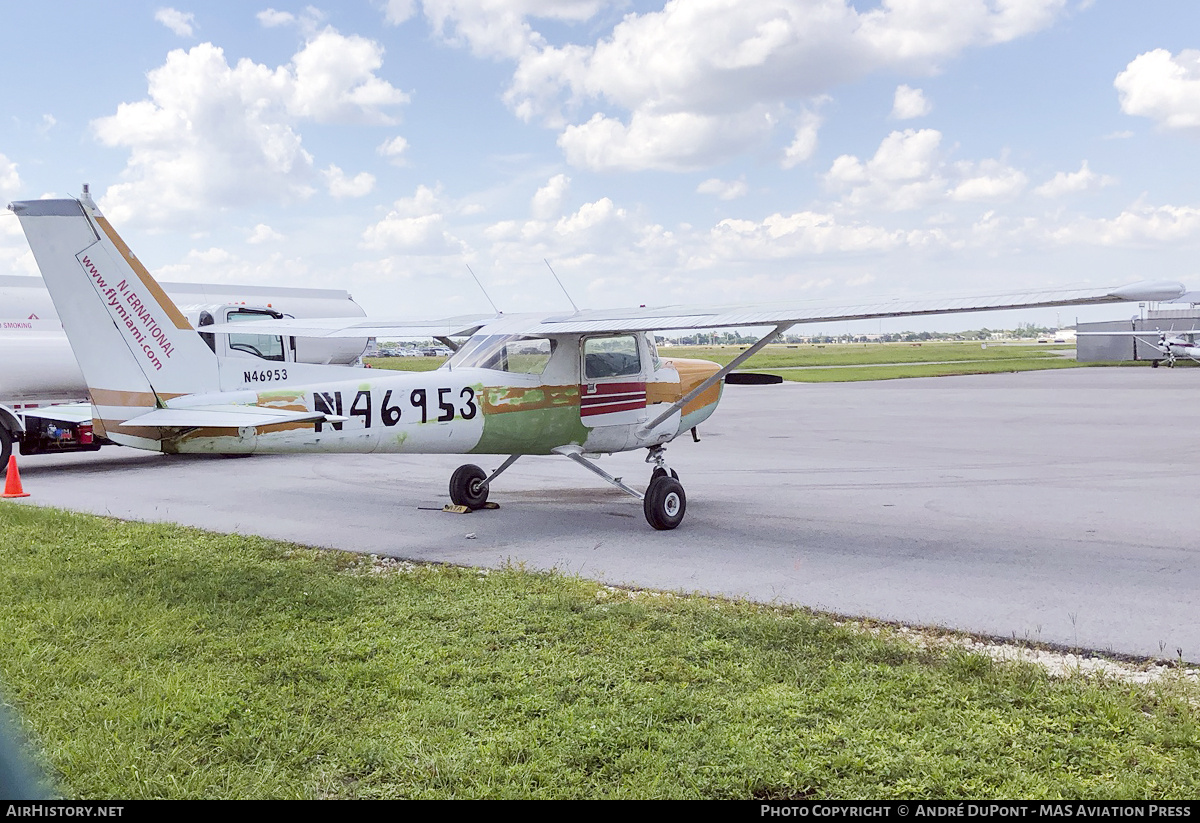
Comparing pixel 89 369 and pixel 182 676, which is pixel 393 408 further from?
pixel 182 676

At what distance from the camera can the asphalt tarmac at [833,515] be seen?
688cm

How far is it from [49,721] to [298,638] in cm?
154

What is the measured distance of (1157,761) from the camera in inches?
154

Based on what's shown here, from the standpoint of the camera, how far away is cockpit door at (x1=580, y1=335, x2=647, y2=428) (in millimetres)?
10484

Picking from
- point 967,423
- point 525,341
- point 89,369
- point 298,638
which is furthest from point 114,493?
point 967,423

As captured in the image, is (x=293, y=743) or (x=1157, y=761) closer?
(x=1157, y=761)

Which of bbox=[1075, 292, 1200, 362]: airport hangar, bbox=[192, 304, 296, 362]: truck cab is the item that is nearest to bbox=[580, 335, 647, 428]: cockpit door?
bbox=[192, 304, 296, 362]: truck cab

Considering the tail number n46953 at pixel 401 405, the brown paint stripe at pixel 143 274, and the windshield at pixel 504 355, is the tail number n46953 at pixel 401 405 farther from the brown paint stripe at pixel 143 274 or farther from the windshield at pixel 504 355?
the brown paint stripe at pixel 143 274

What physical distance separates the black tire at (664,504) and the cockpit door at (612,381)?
3.60ft

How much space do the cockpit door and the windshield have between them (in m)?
0.55

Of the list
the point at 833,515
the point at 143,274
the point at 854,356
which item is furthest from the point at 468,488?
the point at 854,356

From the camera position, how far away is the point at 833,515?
34.4ft

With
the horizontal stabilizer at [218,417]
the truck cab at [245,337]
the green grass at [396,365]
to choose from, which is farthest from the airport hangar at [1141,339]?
the horizontal stabilizer at [218,417]

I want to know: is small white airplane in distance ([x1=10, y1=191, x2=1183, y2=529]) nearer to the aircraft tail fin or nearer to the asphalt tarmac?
the aircraft tail fin
